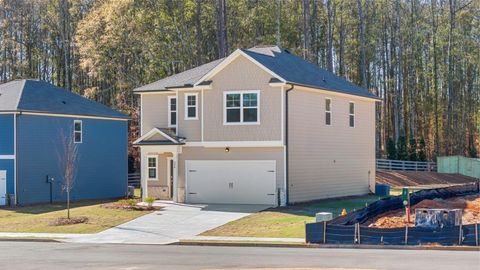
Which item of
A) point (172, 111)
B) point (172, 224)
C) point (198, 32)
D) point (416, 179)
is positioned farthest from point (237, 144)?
point (416, 179)

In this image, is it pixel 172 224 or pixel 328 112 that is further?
pixel 328 112

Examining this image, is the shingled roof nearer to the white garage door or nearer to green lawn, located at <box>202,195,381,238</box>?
the white garage door

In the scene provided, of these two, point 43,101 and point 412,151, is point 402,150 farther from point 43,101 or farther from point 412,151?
point 43,101

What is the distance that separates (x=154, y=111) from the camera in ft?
135

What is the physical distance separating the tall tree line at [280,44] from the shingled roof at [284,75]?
14.5 m

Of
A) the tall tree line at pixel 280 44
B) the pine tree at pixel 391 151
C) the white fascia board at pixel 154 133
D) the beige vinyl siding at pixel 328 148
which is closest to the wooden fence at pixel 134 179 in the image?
the tall tree line at pixel 280 44

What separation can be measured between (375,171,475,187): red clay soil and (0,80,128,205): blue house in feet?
66.5

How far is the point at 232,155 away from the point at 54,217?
30.1 feet

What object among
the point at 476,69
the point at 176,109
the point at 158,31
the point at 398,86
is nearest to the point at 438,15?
the point at 476,69

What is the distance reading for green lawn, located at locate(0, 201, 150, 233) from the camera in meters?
30.9

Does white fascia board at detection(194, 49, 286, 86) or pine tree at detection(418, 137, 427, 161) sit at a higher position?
white fascia board at detection(194, 49, 286, 86)

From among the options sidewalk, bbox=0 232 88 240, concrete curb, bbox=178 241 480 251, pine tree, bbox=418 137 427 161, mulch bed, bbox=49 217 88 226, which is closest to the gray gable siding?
mulch bed, bbox=49 217 88 226

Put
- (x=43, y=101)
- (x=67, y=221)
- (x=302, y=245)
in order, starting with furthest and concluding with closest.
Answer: (x=43, y=101), (x=67, y=221), (x=302, y=245)

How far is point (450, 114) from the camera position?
76.6 meters
